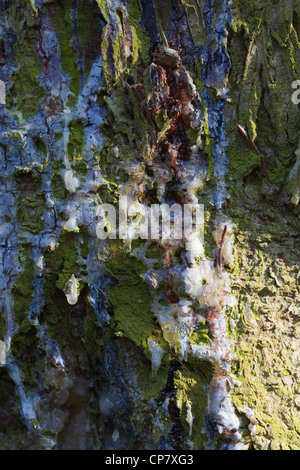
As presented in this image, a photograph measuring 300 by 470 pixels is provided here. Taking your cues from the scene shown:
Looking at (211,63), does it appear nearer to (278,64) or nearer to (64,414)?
(278,64)

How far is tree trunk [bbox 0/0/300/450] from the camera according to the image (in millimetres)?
1580

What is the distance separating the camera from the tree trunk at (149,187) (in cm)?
158

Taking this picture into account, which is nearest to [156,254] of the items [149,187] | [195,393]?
[149,187]

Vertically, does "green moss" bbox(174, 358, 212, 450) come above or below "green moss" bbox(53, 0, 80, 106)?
below

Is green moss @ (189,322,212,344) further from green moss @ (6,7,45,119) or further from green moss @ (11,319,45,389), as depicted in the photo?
green moss @ (6,7,45,119)

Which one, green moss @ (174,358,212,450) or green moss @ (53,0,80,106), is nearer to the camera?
green moss @ (174,358,212,450)

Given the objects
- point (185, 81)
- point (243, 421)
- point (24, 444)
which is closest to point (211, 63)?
point (185, 81)

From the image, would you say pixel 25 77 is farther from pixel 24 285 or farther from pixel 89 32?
pixel 24 285

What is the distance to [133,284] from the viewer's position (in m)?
1.63

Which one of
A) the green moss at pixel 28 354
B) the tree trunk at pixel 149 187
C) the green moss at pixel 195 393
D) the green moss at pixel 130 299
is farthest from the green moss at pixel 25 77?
the green moss at pixel 195 393

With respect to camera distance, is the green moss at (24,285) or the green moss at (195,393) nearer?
the green moss at (195,393)
